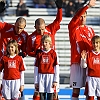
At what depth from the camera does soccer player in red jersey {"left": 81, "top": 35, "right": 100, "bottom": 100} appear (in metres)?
8.78

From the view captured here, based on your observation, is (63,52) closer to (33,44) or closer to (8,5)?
(8,5)

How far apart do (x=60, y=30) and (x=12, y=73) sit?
7.48m

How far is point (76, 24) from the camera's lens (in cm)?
920

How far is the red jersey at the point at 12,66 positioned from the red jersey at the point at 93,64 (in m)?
1.14

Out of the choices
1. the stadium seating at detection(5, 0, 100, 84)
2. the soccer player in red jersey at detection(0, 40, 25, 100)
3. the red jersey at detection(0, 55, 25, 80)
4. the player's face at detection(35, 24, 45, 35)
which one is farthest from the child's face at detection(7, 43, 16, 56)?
the stadium seating at detection(5, 0, 100, 84)

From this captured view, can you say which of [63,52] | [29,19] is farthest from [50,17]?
[63,52]

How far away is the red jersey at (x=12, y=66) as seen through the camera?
28.8 feet

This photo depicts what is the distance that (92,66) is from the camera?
347 inches

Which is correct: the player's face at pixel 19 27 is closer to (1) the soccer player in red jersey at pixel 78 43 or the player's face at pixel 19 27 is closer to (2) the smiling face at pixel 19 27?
(2) the smiling face at pixel 19 27

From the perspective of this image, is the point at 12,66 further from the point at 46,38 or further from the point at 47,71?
the point at 46,38

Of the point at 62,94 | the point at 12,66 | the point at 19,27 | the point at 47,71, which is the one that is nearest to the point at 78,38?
the point at 47,71

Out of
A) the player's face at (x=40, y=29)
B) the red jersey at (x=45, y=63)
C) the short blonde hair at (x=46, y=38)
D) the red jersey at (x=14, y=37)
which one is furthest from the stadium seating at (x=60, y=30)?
the short blonde hair at (x=46, y=38)

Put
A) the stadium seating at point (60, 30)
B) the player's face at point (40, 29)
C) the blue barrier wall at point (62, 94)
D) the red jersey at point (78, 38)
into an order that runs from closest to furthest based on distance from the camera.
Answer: the player's face at point (40, 29)
the red jersey at point (78, 38)
the blue barrier wall at point (62, 94)
the stadium seating at point (60, 30)

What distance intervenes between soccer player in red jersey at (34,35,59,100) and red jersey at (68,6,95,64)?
0.50m
